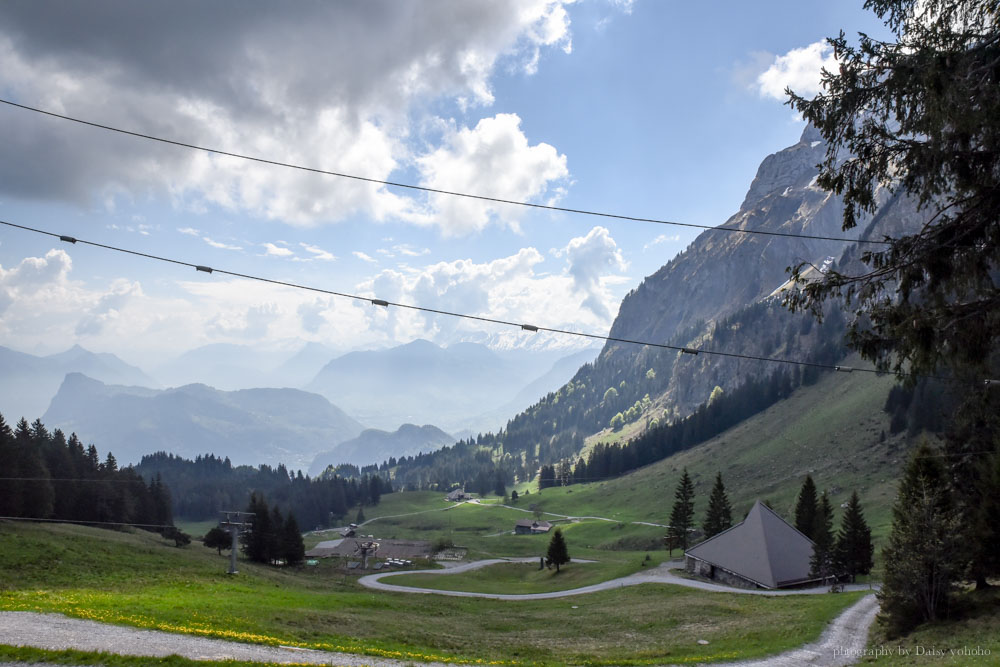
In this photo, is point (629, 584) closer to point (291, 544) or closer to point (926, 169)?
point (291, 544)

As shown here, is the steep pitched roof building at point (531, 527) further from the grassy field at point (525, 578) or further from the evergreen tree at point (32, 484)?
the evergreen tree at point (32, 484)

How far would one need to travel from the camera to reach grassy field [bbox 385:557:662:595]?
75438 mm

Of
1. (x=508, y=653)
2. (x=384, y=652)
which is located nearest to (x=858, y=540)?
(x=508, y=653)

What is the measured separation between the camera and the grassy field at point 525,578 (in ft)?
247

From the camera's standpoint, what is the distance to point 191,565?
5734 centimetres

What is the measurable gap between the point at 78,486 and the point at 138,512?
51.7 feet

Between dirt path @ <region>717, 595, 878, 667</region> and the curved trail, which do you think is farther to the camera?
the curved trail

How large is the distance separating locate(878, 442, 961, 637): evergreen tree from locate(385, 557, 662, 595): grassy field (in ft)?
158

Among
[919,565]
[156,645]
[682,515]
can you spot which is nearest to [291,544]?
[682,515]

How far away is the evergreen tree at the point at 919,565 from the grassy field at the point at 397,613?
191 inches

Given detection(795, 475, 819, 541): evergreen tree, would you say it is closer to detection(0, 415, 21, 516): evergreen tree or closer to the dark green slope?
the dark green slope

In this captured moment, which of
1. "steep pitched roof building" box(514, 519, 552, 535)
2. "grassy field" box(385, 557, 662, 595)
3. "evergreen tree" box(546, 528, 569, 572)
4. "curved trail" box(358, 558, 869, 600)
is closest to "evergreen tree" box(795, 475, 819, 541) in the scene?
"curved trail" box(358, 558, 869, 600)

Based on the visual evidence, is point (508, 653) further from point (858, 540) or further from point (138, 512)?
point (138, 512)

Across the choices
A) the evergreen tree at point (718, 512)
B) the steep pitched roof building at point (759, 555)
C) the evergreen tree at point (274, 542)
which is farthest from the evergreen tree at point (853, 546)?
the evergreen tree at point (274, 542)
